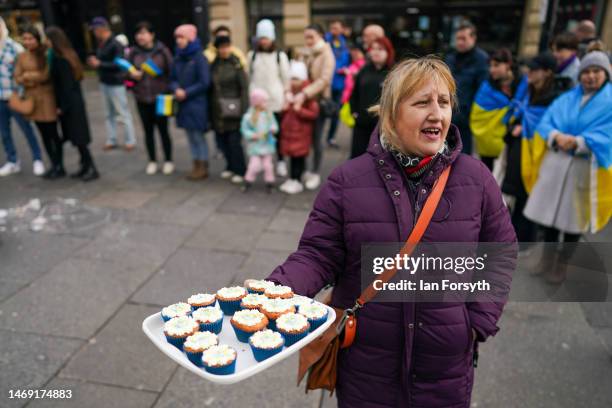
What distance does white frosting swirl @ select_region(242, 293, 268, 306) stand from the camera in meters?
1.68

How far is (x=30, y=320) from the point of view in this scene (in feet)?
11.7

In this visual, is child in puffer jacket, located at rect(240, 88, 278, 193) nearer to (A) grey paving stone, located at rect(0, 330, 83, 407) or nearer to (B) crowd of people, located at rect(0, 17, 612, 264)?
(B) crowd of people, located at rect(0, 17, 612, 264)

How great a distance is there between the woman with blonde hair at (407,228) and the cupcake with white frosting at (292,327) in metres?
0.15

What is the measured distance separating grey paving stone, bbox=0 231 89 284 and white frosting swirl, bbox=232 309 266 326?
10.9ft

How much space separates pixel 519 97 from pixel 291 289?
3.73 meters

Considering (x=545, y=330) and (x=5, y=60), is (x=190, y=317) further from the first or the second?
(x=5, y=60)

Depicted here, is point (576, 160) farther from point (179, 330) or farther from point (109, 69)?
point (109, 69)

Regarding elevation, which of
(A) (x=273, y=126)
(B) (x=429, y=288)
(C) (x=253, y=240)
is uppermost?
(B) (x=429, y=288)

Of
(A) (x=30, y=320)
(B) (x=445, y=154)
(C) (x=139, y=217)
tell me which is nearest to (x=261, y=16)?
(C) (x=139, y=217)

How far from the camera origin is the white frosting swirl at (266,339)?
1.54 meters

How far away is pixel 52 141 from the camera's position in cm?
675

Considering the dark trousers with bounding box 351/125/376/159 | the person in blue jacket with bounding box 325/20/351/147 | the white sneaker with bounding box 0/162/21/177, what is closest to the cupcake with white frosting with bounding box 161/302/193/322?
the dark trousers with bounding box 351/125/376/159

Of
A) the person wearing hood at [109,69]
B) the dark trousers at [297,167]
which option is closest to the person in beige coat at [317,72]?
the dark trousers at [297,167]

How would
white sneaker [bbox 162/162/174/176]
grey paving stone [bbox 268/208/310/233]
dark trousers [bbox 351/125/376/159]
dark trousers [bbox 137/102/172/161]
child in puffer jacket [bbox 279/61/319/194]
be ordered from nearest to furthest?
dark trousers [bbox 351/125/376/159] < grey paving stone [bbox 268/208/310/233] < child in puffer jacket [bbox 279/61/319/194] < dark trousers [bbox 137/102/172/161] < white sneaker [bbox 162/162/174/176]
